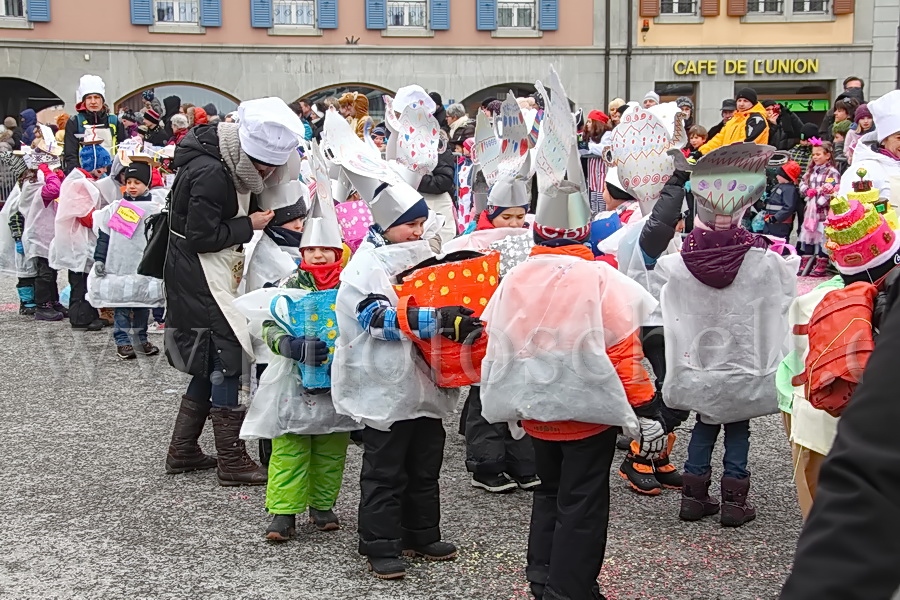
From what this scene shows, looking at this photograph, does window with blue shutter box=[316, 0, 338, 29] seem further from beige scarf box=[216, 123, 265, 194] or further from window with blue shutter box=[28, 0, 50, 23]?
beige scarf box=[216, 123, 265, 194]

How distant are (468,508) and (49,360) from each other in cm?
477

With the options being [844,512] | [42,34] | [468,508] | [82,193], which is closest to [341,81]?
[42,34]

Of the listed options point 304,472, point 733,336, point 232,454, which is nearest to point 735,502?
point 733,336

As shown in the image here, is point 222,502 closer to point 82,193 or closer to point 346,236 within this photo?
point 346,236

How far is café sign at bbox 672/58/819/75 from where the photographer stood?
995 inches

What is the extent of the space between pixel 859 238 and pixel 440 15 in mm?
22521

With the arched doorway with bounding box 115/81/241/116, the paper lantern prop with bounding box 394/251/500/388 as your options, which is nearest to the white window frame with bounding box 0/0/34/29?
the arched doorway with bounding box 115/81/241/116

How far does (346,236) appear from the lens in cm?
593

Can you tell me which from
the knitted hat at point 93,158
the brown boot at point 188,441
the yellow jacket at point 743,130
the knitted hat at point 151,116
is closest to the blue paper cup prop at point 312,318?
the brown boot at point 188,441

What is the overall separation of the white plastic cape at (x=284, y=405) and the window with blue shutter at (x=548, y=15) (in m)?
21.8

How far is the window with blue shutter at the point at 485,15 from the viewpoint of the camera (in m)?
24.8

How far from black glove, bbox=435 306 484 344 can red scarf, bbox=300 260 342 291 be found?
0.70m

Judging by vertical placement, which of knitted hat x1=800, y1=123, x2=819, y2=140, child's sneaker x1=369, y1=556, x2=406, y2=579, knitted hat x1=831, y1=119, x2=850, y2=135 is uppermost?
knitted hat x1=831, y1=119, x2=850, y2=135

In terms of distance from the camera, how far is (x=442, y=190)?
8.55m
